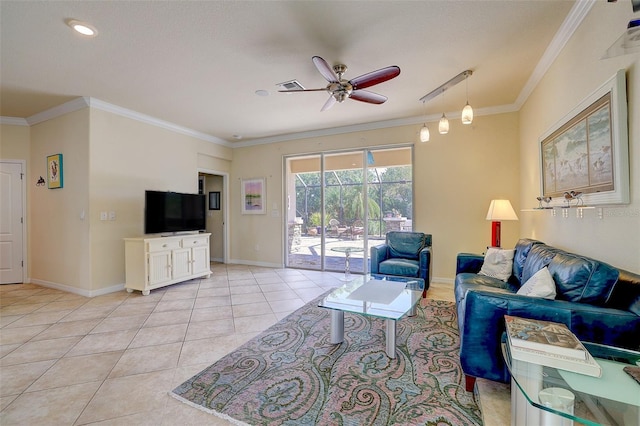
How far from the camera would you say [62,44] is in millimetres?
2598

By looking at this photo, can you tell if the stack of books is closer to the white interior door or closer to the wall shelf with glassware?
the wall shelf with glassware

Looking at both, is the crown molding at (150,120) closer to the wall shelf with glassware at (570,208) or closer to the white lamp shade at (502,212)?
the white lamp shade at (502,212)

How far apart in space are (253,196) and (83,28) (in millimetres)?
4085

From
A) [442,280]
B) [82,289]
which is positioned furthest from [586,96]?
[82,289]

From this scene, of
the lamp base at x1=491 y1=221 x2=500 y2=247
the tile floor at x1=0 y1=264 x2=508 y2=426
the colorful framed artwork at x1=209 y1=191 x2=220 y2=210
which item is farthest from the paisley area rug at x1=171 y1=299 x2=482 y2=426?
the colorful framed artwork at x1=209 y1=191 x2=220 y2=210

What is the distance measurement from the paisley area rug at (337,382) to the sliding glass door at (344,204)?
2414mm

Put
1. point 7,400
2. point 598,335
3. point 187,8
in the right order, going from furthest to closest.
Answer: point 187,8
point 7,400
point 598,335

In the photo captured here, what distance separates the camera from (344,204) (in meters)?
5.48

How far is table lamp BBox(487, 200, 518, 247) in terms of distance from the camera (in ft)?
12.2

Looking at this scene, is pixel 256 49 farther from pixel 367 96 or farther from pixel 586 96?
pixel 586 96

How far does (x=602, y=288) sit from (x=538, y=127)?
2.45 metres

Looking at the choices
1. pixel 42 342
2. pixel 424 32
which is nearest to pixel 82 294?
pixel 42 342

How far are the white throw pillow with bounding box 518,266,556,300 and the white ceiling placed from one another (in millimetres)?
2085

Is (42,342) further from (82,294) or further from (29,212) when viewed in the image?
(29,212)
